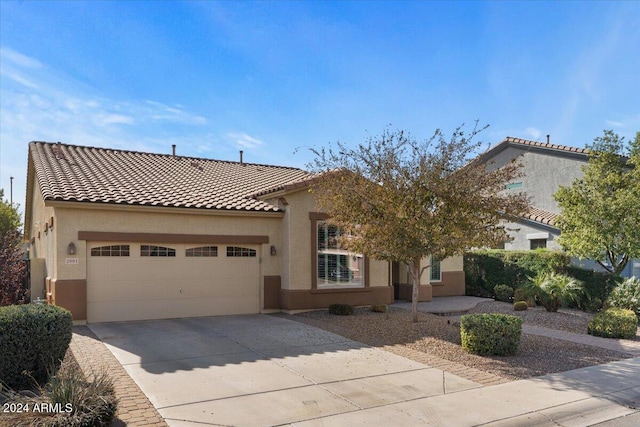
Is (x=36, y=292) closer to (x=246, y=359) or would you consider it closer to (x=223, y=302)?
(x=223, y=302)

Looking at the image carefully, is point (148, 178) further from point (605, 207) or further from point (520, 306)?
point (605, 207)

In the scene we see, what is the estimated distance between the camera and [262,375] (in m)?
8.19

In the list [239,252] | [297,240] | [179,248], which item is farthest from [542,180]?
[179,248]

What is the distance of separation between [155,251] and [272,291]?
12.5 feet

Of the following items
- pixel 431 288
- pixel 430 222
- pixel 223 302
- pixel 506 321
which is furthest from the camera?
pixel 431 288

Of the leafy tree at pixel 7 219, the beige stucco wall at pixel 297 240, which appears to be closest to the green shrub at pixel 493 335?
the beige stucco wall at pixel 297 240

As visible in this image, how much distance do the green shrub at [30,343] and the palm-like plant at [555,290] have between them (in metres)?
14.6

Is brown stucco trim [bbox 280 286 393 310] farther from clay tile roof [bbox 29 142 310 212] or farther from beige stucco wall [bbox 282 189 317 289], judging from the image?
clay tile roof [bbox 29 142 310 212]

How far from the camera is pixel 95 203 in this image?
503 inches

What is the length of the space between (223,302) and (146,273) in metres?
2.46

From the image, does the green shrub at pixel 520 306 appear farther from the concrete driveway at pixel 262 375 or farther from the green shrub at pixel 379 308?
the concrete driveway at pixel 262 375

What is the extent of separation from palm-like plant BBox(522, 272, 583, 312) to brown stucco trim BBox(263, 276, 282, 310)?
8877mm

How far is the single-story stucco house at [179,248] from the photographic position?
1291 cm

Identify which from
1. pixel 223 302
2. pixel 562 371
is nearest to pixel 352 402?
pixel 562 371
